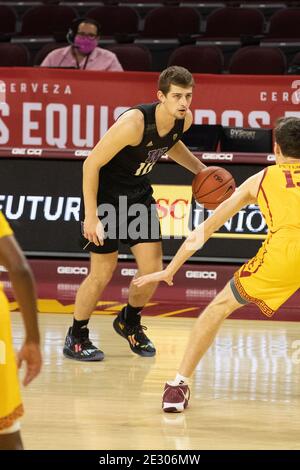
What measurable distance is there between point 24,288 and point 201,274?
19.5 ft

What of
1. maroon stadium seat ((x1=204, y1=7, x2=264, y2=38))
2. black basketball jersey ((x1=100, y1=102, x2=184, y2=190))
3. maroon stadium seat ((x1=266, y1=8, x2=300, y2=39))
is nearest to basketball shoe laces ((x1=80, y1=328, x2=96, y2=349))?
black basketball jersey ((x1=100, y1=102, x2=184, y2=190))

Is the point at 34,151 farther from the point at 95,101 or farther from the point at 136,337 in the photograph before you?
the point at 136,337

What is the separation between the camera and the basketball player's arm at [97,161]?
21.2ft

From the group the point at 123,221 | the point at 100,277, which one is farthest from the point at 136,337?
the point at 123,221

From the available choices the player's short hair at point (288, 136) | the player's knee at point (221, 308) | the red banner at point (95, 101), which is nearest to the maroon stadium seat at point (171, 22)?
the red banner at point (95, 101)

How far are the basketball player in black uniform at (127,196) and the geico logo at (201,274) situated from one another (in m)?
1.99

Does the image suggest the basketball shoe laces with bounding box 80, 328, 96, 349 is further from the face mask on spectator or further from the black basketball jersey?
the face mask on spectator

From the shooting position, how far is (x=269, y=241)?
18.3 ft

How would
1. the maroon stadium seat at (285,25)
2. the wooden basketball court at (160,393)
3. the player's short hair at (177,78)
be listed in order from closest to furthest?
the wooden basketball court at (160,393), the player's short hair at (177,78), the maroon stadium seat at (285,25)

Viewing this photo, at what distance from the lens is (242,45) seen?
41.2ft

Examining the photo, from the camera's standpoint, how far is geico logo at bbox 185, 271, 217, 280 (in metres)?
9.14

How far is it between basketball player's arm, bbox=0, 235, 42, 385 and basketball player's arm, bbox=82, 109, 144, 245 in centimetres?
310

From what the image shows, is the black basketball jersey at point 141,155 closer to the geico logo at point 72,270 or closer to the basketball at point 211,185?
the basketball at point 211,185

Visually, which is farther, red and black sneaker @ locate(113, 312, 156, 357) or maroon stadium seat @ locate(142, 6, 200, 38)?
maroon stadium seat @ locate(142, 6, 200, 38)
